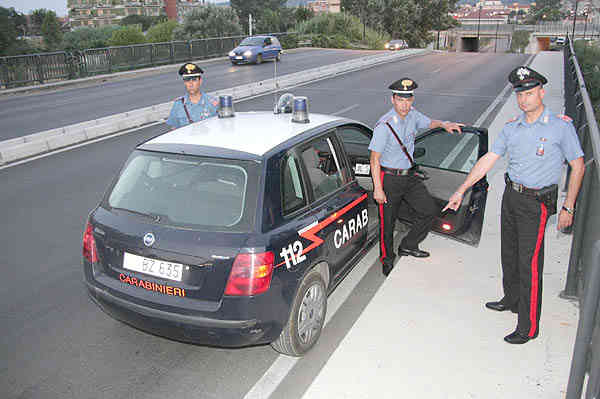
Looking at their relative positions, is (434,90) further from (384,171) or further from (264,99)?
(384,171)

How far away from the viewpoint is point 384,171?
5.05m

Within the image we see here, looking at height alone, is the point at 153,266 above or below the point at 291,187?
below

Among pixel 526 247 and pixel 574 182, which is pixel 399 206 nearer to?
pixel 526 247

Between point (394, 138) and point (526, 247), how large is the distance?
1594mm

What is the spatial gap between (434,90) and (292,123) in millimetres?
17087

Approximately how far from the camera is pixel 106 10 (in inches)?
7303

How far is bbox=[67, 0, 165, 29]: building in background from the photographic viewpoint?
181125 mm

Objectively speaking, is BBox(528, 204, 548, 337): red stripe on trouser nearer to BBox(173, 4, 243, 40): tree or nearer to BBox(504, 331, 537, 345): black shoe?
BBox(504, 331, 537, 345): black shoe

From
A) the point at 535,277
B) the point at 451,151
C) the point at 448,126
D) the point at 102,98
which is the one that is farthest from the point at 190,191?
the point at 102,98

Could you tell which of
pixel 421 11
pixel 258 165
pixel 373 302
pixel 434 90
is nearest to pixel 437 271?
pixel 373 302

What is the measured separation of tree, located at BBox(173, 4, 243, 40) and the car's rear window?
45.3m

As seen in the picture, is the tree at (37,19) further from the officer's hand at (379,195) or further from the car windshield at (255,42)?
the officer's hand at (379,195)

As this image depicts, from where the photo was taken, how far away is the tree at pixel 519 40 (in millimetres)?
114363

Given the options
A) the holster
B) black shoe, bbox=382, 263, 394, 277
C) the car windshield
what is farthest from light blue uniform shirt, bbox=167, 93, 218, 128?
the car windshield
